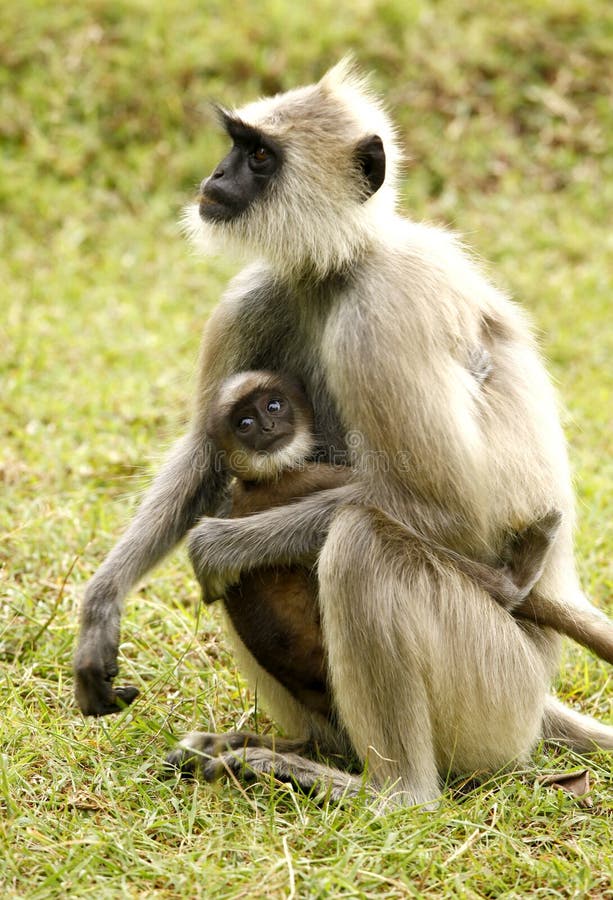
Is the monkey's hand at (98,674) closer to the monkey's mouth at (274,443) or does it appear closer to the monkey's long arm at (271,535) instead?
the monkey's long arm at (271,535)

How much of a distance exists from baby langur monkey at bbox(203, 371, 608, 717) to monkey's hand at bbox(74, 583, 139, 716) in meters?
0.31

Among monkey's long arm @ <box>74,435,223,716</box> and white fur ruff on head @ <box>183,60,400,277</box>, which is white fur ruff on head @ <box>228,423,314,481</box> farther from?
white fur ruff on head @ <box>183,60,400,277</box>

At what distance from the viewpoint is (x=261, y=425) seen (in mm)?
3340

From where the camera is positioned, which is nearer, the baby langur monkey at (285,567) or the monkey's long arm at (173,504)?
the baby langur monkey at (285,567)

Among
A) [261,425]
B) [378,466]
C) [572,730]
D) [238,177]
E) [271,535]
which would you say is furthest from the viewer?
[572,730]

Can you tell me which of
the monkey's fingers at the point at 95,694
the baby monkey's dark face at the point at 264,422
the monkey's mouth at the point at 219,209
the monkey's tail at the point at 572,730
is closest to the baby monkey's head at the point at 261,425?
the baby monkey's dark face at the point at 264,422

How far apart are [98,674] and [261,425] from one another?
2.66 feet

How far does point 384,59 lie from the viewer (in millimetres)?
8867

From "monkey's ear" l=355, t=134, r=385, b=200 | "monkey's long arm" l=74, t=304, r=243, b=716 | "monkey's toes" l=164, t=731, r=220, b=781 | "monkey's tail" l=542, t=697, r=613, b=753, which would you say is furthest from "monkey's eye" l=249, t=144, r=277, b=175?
"monkey's tail" l=542, t=697, r=613, b=753

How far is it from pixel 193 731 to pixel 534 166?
20.2 feet

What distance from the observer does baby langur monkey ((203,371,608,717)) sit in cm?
325

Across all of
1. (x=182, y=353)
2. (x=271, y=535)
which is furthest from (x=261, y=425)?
(x=182, y=353)

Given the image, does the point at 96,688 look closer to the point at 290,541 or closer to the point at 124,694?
the point at 124,694

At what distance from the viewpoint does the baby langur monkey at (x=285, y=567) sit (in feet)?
10.7
